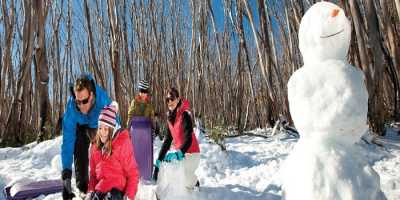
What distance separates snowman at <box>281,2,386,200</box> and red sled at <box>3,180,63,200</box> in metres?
2.20

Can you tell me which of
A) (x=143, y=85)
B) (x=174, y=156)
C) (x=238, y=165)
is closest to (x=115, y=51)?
(x=143, y=85)

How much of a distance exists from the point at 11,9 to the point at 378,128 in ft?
21.6

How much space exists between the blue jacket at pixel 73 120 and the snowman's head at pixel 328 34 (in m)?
1.33

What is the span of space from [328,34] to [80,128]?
1.59 metres

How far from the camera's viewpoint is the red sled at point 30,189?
268 cm

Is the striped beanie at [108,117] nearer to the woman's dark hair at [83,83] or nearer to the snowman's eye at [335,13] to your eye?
the woman's dark hair at [83,83]

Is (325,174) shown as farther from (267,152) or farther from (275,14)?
(275,14)

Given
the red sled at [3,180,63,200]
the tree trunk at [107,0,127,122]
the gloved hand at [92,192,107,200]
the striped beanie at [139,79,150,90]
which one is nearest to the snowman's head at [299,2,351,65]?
the gloved hand at [92,192,107,200]

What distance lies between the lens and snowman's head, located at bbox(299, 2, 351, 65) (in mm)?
1476

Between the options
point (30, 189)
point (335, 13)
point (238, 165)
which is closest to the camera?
point (335, 13)

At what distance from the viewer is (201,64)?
7.26 meters

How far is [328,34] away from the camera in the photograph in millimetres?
1487

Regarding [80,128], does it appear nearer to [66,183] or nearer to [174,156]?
[66,183]

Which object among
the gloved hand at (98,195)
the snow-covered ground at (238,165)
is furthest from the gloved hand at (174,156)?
the gloved hand at (98,195)
